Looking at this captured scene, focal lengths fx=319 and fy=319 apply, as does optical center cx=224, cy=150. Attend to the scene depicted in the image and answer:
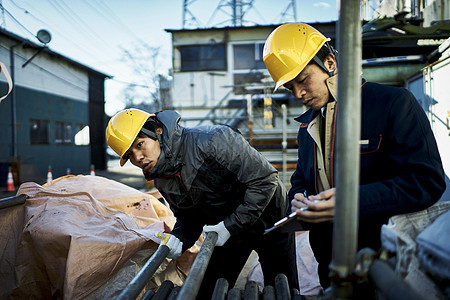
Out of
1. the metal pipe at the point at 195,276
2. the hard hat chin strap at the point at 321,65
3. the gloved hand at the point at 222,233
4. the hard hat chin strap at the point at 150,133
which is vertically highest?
the hard hat chin strap at the point at 321,65

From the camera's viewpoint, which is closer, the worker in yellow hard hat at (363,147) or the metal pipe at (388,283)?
the metal pipe at (388,283)

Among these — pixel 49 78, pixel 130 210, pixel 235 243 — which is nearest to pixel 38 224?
pixel 130 210

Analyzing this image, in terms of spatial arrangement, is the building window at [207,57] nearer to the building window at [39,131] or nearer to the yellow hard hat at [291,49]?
the building window at [39,131]

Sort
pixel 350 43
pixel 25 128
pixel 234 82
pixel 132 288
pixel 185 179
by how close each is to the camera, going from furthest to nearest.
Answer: pixel 234 82, pixel 25 128, pixel 185 179, pixel 132 288, pixel 350 43

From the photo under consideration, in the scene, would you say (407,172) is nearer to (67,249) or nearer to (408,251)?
(408,251)

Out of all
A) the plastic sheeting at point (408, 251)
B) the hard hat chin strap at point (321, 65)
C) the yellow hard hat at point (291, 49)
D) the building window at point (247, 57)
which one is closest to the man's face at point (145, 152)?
the yellow hard hat at point (291, 49)

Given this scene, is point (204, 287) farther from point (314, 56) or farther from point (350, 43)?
point (350, 43)

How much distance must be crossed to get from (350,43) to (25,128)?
42.2 feet

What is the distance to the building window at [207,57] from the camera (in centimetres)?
1222

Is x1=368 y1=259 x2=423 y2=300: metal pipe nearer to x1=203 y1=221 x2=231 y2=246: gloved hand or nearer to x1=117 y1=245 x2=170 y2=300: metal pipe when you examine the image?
x1=117 y1=245 x2=170 y2=300: metal pipe

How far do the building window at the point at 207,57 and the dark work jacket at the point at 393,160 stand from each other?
11.2m

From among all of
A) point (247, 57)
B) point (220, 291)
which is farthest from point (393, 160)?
point (247, 57)

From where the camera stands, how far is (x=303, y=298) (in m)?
1.57

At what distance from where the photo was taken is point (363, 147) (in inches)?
53.0
